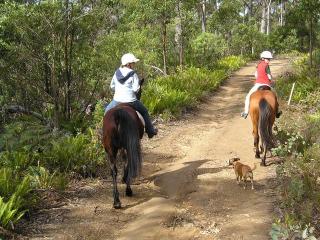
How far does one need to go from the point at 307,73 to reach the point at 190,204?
486 inches

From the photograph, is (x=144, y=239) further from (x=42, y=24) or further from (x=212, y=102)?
(x=212, y=102)

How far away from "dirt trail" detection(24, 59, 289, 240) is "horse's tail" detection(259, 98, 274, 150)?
22.7 inches

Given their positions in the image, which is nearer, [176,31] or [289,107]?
[289,107]

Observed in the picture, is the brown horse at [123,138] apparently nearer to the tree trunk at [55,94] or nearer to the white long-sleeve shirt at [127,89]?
the white long-sleeve shirt at [127,89]

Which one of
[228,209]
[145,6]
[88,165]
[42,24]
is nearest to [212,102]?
[145,6]

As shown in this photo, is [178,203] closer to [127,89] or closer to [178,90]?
[127,89]

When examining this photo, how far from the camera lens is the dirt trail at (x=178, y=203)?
20.1 feet

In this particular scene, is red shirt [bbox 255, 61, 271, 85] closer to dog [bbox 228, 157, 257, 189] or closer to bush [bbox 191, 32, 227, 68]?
dog [bbox 228, 157, 257, 189]

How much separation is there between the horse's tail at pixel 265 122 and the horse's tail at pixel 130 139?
2993 mm

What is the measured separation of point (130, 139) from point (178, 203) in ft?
4.46

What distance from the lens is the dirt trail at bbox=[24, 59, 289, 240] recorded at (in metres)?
6.14

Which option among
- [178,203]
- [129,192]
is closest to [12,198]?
[129,192]

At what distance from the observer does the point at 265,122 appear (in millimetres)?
8711

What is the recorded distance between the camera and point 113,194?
7.41m
